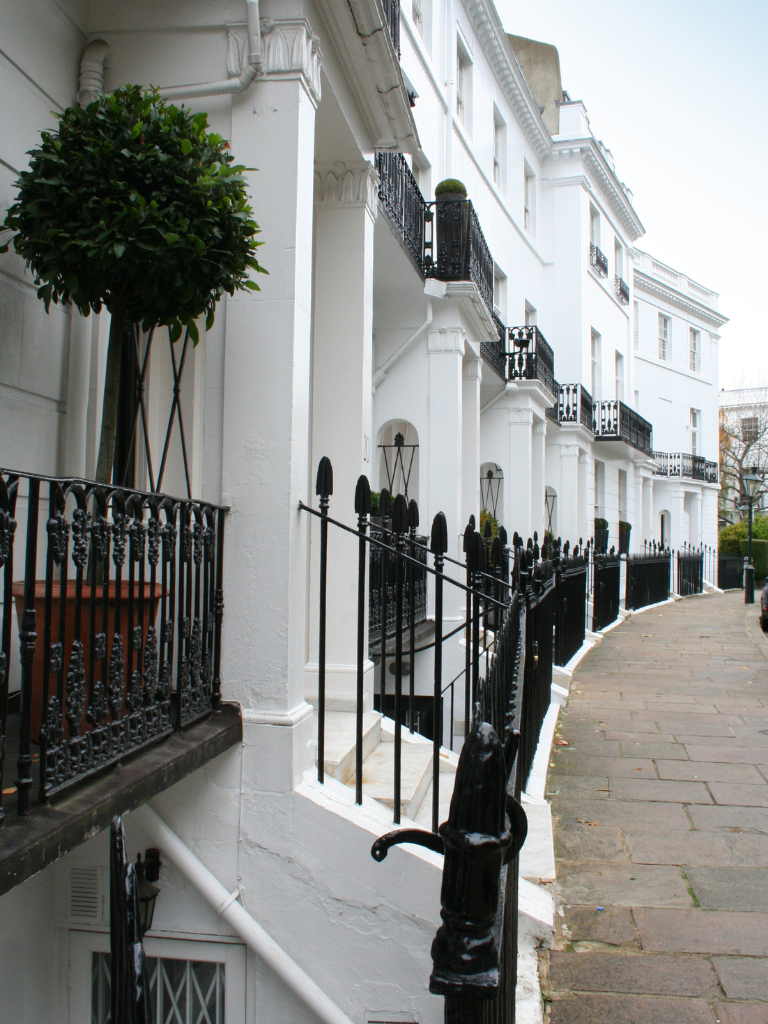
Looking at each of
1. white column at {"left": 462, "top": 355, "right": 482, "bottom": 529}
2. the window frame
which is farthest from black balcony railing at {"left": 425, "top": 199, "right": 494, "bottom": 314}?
the window frame

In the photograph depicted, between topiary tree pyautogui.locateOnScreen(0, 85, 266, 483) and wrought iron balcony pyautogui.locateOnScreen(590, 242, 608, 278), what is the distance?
19.8 metres

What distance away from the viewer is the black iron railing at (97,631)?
2246 millimetres

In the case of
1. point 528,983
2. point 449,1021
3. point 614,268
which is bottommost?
point 528,983

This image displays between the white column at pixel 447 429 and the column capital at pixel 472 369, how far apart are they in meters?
1.31

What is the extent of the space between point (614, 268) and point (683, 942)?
922 inches

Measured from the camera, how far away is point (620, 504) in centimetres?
2619

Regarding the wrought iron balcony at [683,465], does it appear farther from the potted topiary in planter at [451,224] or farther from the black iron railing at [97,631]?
the black iron railing at [97,631]

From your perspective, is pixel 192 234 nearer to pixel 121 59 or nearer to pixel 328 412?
pixel 121 59

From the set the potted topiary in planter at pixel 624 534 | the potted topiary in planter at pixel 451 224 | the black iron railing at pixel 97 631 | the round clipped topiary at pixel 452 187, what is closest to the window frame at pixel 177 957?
the black iron railing at pixel 97 631

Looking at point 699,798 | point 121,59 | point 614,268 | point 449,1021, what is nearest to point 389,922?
point 449,1021

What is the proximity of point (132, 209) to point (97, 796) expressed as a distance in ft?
6.67

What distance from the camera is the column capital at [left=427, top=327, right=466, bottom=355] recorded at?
10359 mm

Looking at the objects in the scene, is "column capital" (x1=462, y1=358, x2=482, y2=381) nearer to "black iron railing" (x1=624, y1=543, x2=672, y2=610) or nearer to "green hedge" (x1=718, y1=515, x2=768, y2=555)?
"black iron railing" (x1=624, y1=543, x2=672, y2=610)

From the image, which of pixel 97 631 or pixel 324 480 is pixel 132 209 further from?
pixel 97 631
